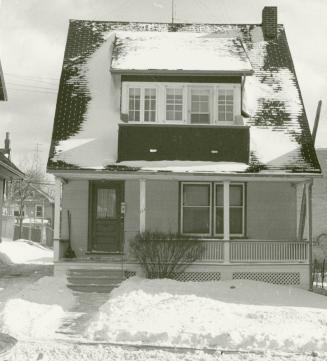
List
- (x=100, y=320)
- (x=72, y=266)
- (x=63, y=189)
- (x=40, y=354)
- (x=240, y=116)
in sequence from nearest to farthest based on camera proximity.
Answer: (x=40, y=354)
(x=100, y=320)
(x=72, y=266)
(x=240, y=116)
(x=63, y=189)

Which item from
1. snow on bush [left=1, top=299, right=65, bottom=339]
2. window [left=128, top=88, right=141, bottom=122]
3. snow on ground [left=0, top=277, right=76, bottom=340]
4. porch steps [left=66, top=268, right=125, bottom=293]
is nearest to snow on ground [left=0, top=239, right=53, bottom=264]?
porch steps [left=66, top=268, right=125, bottom=293]

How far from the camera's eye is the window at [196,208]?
1986 cm

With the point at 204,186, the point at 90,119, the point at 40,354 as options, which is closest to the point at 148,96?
the point at 90,119

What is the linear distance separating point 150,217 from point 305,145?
539 centimetres

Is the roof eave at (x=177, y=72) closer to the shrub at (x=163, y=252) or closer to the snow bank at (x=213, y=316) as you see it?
the shrub at (x=163, y=252)

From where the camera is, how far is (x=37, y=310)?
12773 mm

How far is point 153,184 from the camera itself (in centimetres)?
2008

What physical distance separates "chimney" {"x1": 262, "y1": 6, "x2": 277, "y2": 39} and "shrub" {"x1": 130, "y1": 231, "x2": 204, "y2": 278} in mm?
9708

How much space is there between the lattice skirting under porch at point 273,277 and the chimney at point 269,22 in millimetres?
9634

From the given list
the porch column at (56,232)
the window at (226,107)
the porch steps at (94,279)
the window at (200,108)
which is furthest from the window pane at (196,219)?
the porch column at (56,232)

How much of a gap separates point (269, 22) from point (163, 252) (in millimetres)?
10870

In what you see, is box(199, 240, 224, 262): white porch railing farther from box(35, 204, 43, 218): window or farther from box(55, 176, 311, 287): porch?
box(35, 204, 43, 218): window

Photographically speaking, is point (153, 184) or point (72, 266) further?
point (153, 184)

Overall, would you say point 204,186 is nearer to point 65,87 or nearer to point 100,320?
point 65,87
